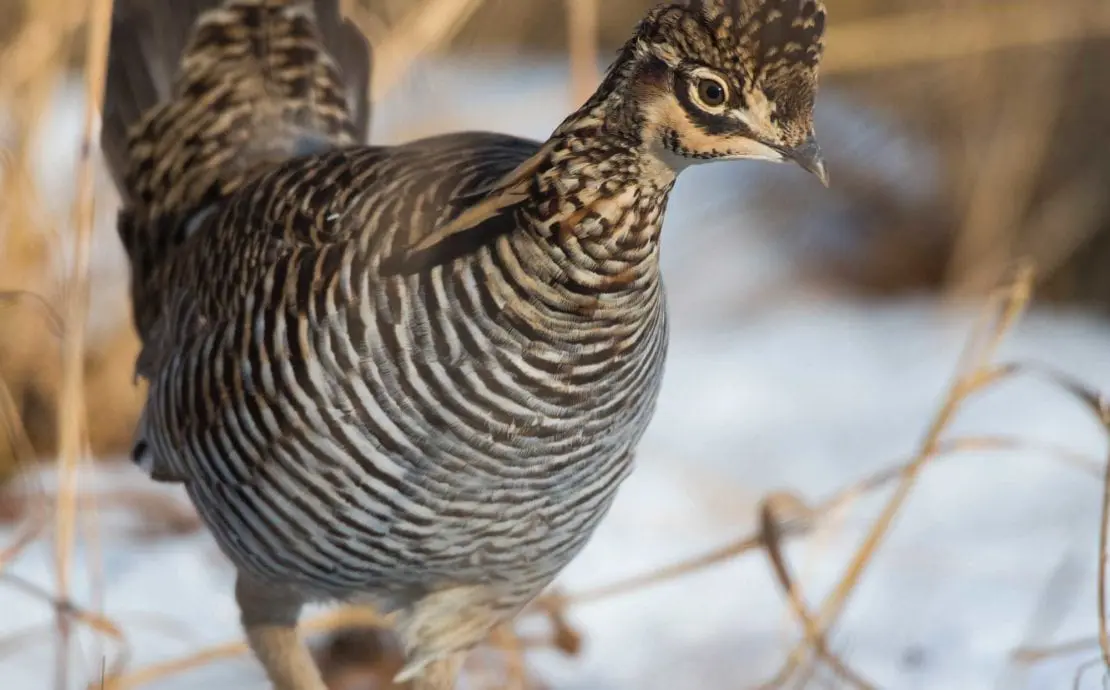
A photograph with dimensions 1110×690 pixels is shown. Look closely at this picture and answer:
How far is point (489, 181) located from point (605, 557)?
78.3 inches

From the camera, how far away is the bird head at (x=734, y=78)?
1.71 metres

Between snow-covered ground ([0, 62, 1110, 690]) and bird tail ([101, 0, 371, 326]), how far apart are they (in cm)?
97

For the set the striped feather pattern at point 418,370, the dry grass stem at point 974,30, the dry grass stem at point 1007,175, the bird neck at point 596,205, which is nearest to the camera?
the bird neck at point 596,205

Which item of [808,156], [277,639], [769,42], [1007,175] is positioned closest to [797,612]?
[277,639]

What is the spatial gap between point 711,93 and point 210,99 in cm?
146

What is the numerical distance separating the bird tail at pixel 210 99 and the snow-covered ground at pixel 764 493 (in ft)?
3.18

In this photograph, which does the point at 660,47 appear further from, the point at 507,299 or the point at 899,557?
the point at 899,557

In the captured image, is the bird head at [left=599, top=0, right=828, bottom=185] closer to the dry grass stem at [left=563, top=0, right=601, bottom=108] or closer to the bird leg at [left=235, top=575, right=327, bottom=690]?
the dry grass stem at [left=563, top=0, right=601, bottom=108]

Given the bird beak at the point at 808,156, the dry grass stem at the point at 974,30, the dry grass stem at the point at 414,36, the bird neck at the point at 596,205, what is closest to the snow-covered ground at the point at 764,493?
the dry grass stem at the point at 414,36

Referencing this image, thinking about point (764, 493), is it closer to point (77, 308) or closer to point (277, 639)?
point (277, 639)

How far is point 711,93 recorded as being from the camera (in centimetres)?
174

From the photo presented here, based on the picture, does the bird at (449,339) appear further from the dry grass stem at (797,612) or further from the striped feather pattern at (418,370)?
the dry grass stem at (797,612)

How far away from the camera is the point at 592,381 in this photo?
6.68ft

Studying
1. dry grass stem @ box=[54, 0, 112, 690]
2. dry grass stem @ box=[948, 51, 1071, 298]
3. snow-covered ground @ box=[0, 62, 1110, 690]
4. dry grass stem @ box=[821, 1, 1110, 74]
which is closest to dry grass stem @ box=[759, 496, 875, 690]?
snow-covered ground @ box=[0, 62, 1110, 690]
